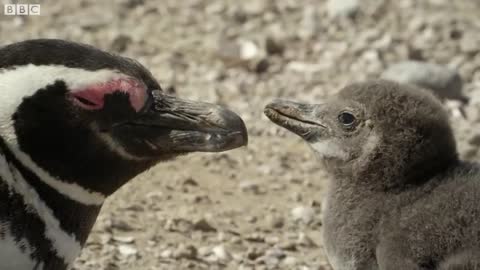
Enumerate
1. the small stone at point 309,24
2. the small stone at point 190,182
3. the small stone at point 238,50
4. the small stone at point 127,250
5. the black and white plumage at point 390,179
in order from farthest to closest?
the small stone at point 309,24
the small stone at point 238,50
the small stone at point 190,182
the small stone at point 127,250
the black and white plumage at point 390,179

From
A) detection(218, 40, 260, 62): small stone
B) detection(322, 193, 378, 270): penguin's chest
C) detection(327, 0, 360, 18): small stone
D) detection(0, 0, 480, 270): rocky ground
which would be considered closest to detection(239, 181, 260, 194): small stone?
detection(0, 0, 480, 270): rocky ground

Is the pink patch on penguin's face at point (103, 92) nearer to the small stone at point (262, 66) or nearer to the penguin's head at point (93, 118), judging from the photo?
the penguin's head at point (93, 118)

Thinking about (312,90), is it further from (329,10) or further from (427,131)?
(427,131)

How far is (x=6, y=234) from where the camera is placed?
355 centimetres

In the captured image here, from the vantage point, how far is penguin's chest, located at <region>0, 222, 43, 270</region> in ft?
11.7

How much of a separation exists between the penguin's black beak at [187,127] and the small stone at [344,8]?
4.77 metres

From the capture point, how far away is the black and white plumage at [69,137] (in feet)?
11.7

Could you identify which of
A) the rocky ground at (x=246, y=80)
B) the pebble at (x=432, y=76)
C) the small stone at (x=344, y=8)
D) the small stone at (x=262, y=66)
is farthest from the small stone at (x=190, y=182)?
the small stone at (x=344, y=8)

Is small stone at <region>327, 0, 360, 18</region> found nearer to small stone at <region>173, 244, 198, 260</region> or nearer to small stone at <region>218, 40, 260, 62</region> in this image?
small stone at <region>218, 40, 260, 62</region>

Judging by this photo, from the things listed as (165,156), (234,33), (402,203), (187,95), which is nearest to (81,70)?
(165,156)

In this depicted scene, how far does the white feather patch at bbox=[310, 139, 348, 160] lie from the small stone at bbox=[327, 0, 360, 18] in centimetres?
358

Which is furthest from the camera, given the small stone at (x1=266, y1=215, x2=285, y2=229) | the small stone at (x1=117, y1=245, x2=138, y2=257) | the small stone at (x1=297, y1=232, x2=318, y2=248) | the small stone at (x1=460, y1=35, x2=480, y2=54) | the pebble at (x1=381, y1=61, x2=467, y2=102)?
the small stone at (x1=460, y1=35, x2=480, y2=54)

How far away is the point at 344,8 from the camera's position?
337 inches

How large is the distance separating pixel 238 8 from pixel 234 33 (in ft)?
1.66
